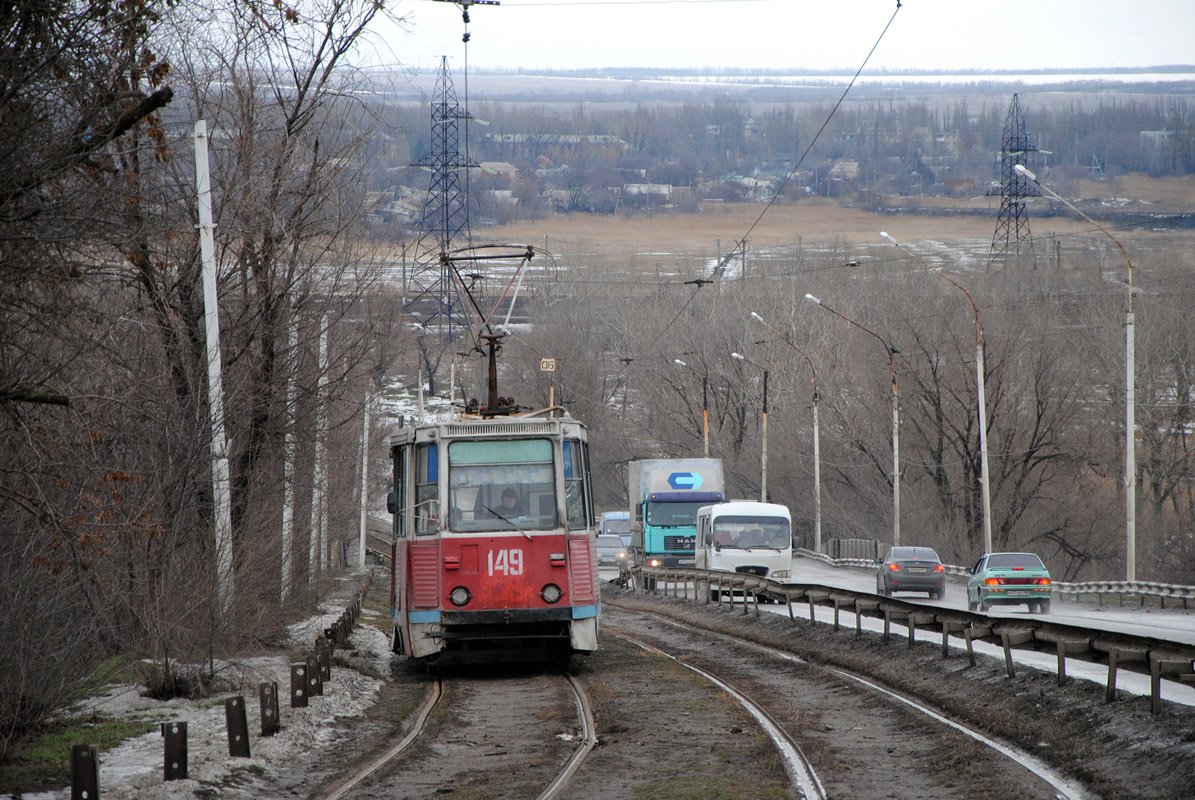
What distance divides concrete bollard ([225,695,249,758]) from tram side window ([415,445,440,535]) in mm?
5346

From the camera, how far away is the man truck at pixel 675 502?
133 ft

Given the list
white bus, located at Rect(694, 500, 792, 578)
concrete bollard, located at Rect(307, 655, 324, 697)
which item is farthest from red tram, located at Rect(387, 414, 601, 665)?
white bus, located at Rect(694, 500, 792, 578)

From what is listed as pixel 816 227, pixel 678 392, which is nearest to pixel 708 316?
pixel 678 392

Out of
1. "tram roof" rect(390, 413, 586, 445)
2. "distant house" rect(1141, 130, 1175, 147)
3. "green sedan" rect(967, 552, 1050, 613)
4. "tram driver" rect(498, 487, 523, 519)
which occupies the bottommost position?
"green sedan" rect(967, 552, 1050, 613)

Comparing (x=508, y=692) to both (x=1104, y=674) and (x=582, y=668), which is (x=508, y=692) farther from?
(x=1104, y=674)

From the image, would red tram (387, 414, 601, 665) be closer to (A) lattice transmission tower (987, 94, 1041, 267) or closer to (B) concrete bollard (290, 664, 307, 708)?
(B) concrete bollard (290, 664, 307, 708)

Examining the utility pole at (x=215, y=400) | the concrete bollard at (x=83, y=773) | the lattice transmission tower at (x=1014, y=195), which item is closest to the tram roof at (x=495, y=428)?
the utility pole at (x=215, y=400)

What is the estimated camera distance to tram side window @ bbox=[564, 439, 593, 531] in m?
15.7

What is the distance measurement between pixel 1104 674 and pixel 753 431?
57694mm

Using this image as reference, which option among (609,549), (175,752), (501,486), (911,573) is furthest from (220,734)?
(609,549)

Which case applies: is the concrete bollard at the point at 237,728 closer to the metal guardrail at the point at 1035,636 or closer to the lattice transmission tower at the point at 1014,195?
the metal guardrail at the point at 1035,636

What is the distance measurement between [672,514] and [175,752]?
32.2 metres

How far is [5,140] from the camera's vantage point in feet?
24.5

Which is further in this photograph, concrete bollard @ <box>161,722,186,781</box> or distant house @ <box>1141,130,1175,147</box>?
distant house @ <box>1141,130,1175,147</box>
